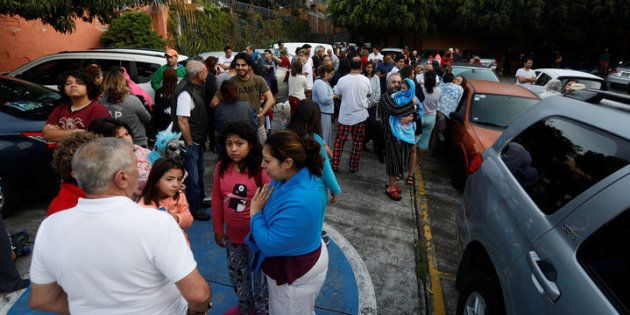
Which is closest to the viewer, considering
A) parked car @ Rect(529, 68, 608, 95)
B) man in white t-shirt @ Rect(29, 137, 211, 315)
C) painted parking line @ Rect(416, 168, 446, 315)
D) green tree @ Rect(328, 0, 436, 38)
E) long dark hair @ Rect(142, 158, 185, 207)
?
man in white t-shirt @ Rect(29, 137, 211, 315)

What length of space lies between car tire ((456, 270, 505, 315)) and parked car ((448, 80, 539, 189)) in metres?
3.13

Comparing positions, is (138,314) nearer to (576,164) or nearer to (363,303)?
(363,303)

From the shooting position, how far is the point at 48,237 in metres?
1.48

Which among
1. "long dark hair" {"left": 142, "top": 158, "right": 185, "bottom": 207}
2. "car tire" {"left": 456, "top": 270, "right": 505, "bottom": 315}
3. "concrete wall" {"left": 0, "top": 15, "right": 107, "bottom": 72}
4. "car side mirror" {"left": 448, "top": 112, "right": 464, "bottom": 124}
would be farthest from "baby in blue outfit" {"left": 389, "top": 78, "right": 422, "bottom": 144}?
"concrete wall" {"left": 0, "top": 15, "right": 107, "bottom": 72}

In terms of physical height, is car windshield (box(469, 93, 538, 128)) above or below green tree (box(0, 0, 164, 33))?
below

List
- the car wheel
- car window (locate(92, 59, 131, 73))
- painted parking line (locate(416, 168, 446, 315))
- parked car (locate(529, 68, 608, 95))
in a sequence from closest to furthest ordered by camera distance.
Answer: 1. painted parking line (locate(416, 168, 446, 315))
2. the car wheel
3. car window (locate(92, 59, 131, 73))
4. parked car (locate(529, 68, 608, 95))

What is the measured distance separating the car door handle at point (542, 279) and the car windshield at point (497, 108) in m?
4.39

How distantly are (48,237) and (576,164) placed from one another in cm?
271

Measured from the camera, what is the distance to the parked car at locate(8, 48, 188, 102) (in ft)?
22.9

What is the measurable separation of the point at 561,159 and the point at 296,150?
171 centimetres

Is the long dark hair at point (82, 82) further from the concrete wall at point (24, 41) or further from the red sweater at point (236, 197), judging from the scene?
the concrete wall at point (24, 41)

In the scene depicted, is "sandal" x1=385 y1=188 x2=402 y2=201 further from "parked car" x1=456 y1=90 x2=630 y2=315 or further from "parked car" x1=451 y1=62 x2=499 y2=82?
"parked car" x1=451 y1=62 x2=499 y2=82

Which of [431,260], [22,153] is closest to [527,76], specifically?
[431,260]

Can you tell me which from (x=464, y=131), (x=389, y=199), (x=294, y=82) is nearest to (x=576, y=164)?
(x=389, y=199)
